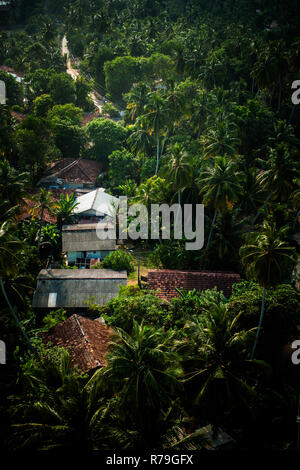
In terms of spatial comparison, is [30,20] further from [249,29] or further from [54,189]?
[54,189]

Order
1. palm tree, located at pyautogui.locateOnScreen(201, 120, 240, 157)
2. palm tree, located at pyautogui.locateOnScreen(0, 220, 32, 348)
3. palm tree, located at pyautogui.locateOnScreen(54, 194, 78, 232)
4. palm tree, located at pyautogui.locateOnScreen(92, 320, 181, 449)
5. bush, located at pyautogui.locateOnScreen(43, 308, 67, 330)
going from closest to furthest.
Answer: palm tree, located at pyautogui.locateOnScreen(92, 320, 181, 449), palm tree, located at pyautogui.locateOnScreen(0, 220, 32, 348), bush, located at pyautogui.locateOnScreen(43, 308, 67, 330), palm tree, located at pyautogui.locateOnScreen(201, 120, 240, 157), palm tree, located at pyautogui.locateOnScreen(54, 194, 78, 232)

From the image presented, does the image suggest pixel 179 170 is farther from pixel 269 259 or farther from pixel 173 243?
pixel 269 259

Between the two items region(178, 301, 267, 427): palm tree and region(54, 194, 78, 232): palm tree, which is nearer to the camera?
region(178, 301, 267, 427): palm tree

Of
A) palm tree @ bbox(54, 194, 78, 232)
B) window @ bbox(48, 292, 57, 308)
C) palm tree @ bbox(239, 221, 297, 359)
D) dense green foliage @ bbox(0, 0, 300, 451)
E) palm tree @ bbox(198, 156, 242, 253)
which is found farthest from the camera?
palm tree @ bbox(54, 194, 78, 232)

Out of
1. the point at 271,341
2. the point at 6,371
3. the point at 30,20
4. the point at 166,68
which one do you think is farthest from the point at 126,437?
the point at 30,20

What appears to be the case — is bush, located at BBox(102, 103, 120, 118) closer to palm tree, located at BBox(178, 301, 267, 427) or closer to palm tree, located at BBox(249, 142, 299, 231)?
palm tree, located at BBox(249, 142, 299, 231)

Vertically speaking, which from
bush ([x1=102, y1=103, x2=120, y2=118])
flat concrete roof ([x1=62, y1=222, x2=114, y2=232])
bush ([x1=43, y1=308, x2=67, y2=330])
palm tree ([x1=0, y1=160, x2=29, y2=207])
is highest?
bush ([x1=102, y1=103, x2=120, y2=118])

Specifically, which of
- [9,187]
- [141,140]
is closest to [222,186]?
[9,187]

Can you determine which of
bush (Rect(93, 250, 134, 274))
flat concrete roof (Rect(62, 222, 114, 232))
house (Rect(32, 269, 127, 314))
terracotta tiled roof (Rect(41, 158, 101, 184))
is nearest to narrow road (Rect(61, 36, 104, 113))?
terracotta tiled roof (Rect(41, 158, 101, 184))
